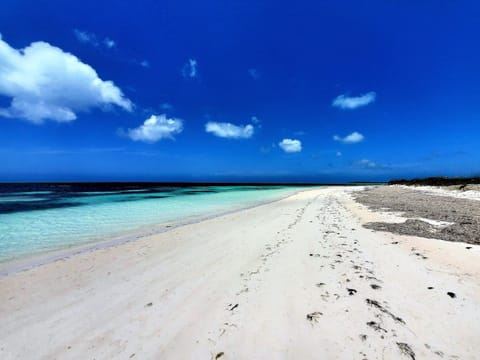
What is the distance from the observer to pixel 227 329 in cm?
316

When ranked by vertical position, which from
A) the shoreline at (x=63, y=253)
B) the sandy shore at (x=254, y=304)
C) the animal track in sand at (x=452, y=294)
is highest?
the animal track in sand at (x=452, y=294)

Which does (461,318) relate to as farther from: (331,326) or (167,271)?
(167,271)

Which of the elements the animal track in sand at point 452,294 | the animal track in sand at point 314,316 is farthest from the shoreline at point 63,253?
the animal track in sand at point 452,294

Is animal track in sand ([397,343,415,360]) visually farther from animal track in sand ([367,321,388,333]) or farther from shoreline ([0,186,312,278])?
shoreline ([0,186,312,278])

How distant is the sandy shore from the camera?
2.82 metres

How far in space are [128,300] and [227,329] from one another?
6.53 ft

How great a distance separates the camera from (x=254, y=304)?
3.78 metres

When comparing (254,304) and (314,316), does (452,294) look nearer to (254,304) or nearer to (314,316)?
(314,316)

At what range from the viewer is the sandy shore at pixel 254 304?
2.82m

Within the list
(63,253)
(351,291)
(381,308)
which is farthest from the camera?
(63,253)

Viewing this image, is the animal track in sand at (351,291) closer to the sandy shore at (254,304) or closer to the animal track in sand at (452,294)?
the sandy shore at (254,304)

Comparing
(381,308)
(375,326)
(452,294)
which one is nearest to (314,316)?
(375,326)

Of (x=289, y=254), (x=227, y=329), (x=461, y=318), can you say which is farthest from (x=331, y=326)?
(x=289, y=254)

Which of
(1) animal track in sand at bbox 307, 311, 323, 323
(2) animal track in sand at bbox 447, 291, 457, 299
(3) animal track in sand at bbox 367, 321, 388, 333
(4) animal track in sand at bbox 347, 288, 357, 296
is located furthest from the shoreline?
(2) animal track in sand at bbox 447, 291, 457, 299
